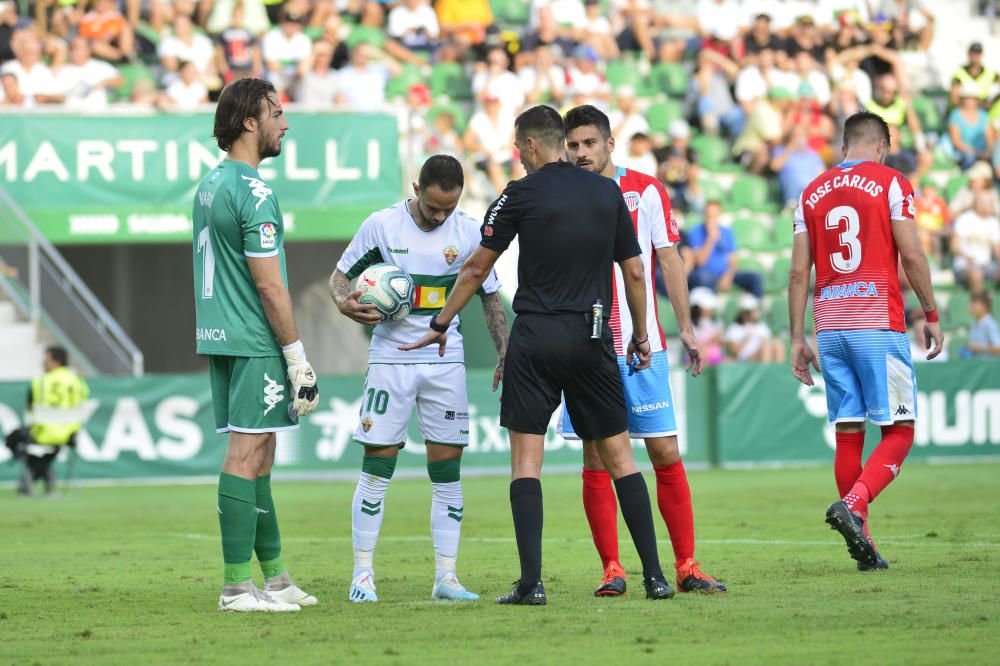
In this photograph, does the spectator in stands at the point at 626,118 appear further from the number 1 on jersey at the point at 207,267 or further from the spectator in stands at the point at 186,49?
the number 1 on jersey at the point at 207,267

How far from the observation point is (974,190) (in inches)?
970

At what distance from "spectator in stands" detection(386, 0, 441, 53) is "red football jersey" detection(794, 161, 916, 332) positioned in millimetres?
15723

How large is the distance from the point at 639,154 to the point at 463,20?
3804mm

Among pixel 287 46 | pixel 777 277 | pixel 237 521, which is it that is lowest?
pixel 237 521

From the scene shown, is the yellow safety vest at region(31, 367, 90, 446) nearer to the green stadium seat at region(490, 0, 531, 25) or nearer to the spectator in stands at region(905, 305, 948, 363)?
the green stadium seat at region(490, 0, 531, 25)

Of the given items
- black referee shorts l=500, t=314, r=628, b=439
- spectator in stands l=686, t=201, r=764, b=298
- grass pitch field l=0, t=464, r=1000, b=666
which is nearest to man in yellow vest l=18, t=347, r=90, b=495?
grass pitch field l=0, t=464, r=1000, b=666

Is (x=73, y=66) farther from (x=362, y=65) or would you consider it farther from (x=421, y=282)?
(x=421, y=282)

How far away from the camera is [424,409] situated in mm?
8188

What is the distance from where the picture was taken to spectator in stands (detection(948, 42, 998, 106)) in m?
26.5

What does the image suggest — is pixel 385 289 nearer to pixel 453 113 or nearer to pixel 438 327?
pixel 438 327

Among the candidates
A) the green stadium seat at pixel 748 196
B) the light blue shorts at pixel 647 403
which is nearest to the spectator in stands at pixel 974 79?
the green stadium seat at pixel 748 196

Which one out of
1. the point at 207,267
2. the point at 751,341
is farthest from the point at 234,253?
the point at 751,341

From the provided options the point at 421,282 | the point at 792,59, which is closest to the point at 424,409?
the point at 421,282

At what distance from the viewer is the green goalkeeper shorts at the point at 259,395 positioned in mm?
7559
